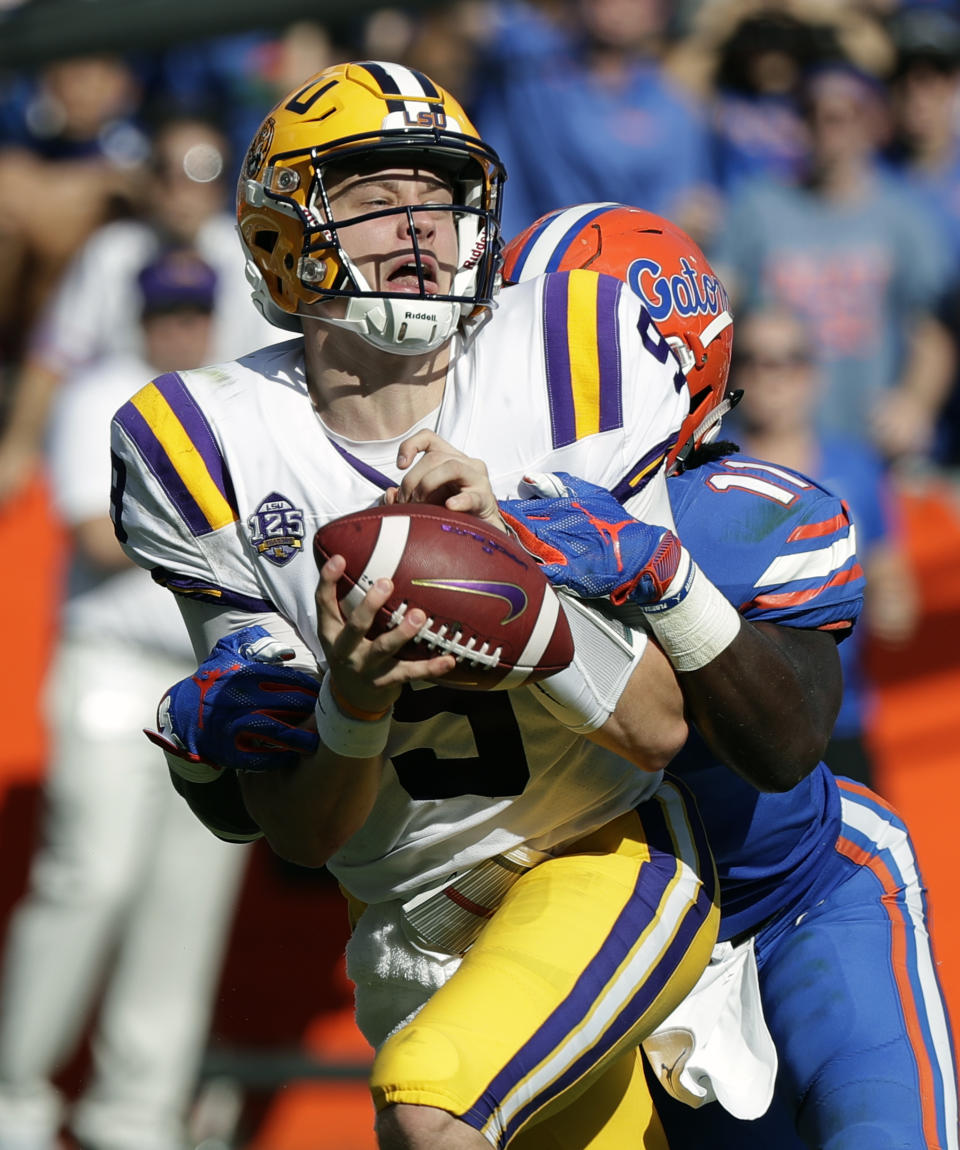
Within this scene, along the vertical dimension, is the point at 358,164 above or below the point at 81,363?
above

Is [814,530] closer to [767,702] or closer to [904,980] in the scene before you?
[767,702]

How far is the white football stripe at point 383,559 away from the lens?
215 cm

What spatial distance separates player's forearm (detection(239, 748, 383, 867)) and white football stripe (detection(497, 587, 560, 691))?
277 mm

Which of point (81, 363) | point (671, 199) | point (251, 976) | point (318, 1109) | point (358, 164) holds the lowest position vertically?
point (318, 1109)

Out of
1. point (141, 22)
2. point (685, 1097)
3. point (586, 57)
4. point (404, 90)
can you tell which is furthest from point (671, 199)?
point (685, 1097)

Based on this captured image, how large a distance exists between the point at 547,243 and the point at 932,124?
3.81 m

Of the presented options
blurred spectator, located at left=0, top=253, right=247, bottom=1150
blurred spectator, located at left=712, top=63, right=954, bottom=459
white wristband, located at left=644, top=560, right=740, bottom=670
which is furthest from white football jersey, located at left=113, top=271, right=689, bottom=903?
blurred spectator, located at left=712, top=63, right=954, bottom=459

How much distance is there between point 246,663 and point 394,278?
602 mm

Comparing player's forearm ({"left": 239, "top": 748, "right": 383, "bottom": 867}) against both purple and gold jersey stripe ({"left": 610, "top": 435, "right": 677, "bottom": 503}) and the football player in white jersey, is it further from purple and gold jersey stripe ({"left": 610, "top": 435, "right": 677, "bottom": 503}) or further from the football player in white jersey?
purple and gold jersey stripe ({"left": 610, "top": 435, "right": 677, "bottom": 503})

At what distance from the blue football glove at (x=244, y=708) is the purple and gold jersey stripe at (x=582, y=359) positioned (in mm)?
515

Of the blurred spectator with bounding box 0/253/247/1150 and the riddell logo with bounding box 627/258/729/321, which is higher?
the riddell logo with bounding box 627/258/729/321

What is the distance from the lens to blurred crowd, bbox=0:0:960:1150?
18.4ft

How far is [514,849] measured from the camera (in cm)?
260

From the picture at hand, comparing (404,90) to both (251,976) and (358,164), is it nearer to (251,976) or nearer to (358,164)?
(358,164)
